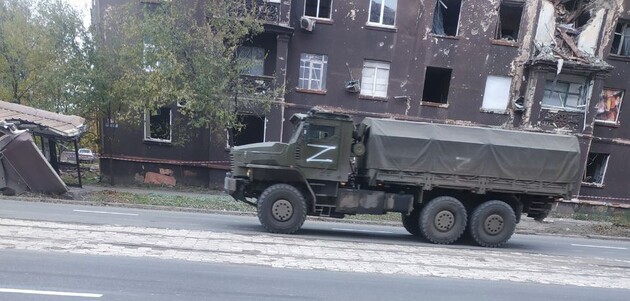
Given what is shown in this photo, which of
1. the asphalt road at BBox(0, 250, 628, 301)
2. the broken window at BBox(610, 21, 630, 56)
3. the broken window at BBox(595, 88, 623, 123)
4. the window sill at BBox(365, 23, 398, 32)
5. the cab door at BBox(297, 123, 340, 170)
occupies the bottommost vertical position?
the asphalt road at BBox(0, 250, 628, 301)

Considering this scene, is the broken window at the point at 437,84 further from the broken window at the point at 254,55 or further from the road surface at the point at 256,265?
the road surface at the point at 256,265

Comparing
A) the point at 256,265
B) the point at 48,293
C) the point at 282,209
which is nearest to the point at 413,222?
the point at 282,209

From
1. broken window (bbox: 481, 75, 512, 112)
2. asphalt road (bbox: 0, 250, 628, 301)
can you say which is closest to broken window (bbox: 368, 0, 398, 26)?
broken window (bbox: 481, 75, 512, 112)

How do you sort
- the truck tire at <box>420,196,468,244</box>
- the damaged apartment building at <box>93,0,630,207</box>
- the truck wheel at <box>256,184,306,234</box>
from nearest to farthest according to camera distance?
the truck wheel at <box>256,184,306,234</box> < the truck tire at <box>420,196,468,244</box> < the damaged apartment building at <box>93,0,630,207</box>

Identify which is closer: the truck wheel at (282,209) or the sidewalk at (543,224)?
the truck wheel at (282,209)

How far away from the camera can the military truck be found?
9.40 m

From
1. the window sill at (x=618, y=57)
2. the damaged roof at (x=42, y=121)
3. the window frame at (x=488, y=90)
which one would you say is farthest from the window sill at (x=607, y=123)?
the damaged roof at (x=42, y=121)

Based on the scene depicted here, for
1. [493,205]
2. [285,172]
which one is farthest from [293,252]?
[493,205]

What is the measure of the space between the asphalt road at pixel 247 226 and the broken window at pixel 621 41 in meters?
12.5

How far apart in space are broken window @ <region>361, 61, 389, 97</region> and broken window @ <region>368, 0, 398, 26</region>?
6.42ft

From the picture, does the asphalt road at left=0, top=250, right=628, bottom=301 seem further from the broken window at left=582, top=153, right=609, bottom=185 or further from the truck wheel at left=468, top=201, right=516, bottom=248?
the broken window at left=582, top=153, right=609, bottom=185

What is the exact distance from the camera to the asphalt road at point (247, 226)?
9.52m

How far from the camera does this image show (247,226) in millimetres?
10312

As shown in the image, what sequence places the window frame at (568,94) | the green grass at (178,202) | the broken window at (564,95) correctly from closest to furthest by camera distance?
the green grass at (178,202), the window frame at (568,94), the broken window at (564,95)
